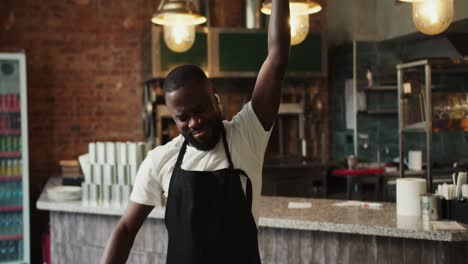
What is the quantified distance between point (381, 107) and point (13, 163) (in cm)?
440

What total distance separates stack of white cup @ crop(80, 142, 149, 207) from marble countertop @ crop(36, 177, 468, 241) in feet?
0.41

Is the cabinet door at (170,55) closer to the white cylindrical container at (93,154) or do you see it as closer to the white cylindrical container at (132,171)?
the white cylindrical container at (93,154)

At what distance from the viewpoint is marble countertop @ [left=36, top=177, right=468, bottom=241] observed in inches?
114

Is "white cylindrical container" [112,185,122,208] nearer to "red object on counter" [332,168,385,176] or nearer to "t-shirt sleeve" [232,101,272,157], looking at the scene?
"t-shirt sleeve" [232,101,272,157]

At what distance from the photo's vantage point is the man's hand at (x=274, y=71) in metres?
1.73

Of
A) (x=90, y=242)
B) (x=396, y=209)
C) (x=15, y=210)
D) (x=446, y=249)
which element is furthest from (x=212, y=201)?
(x=15, y=210)

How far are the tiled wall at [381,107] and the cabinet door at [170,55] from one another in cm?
196

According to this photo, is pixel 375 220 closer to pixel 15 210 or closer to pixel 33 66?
pixel 15 210

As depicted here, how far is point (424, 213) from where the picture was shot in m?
3.09

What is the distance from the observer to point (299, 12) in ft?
11.4

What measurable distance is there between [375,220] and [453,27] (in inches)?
146

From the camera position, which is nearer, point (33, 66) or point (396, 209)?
point (396, 209)

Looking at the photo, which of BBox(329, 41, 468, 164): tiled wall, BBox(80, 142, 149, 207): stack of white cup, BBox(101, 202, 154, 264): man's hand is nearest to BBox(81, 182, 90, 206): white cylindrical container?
BBox(80, 142, 149, 207): stack of white cup

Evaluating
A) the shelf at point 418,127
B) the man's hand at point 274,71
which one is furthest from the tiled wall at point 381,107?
the man's hand at point 274,71
